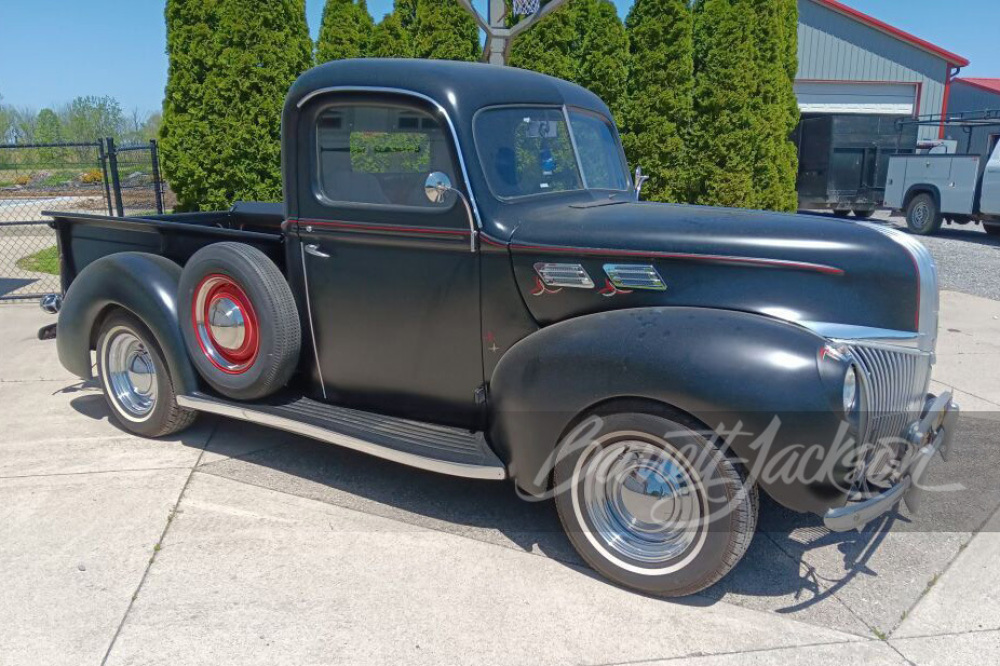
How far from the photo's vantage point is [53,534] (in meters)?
3.42

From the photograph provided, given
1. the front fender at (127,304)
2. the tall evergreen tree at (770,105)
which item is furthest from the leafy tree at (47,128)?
the front fender at (127,304)

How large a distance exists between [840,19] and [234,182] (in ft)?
64.4

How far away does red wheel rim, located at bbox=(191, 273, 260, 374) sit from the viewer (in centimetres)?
378

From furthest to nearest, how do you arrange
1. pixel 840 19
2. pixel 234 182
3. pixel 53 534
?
pixel 840 19 → pixel 234 182 → pixel 53 534

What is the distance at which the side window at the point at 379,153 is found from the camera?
3.44 metres

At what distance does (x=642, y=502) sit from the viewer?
299 centimetres

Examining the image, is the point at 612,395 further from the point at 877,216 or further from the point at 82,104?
the point at 82,104

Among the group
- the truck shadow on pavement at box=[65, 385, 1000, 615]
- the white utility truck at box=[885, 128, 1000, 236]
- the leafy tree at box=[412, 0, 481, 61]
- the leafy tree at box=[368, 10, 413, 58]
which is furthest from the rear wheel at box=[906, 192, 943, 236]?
the truck shadow on pavement at box=[65, 385, 1000, 615]

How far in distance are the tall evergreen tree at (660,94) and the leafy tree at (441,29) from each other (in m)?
1.95

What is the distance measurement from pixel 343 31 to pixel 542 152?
21.3 ft

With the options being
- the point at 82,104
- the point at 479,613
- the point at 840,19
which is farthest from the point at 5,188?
the point at 840,19

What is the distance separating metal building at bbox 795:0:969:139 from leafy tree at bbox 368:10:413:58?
1584 centimetres

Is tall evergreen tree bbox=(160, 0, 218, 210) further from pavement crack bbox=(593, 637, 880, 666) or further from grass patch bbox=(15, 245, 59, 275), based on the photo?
pavement crack bbox=(593, 637, 880, 666)

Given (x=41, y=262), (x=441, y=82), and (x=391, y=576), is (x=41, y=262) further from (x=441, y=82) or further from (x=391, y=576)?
(x=391, y=576)
